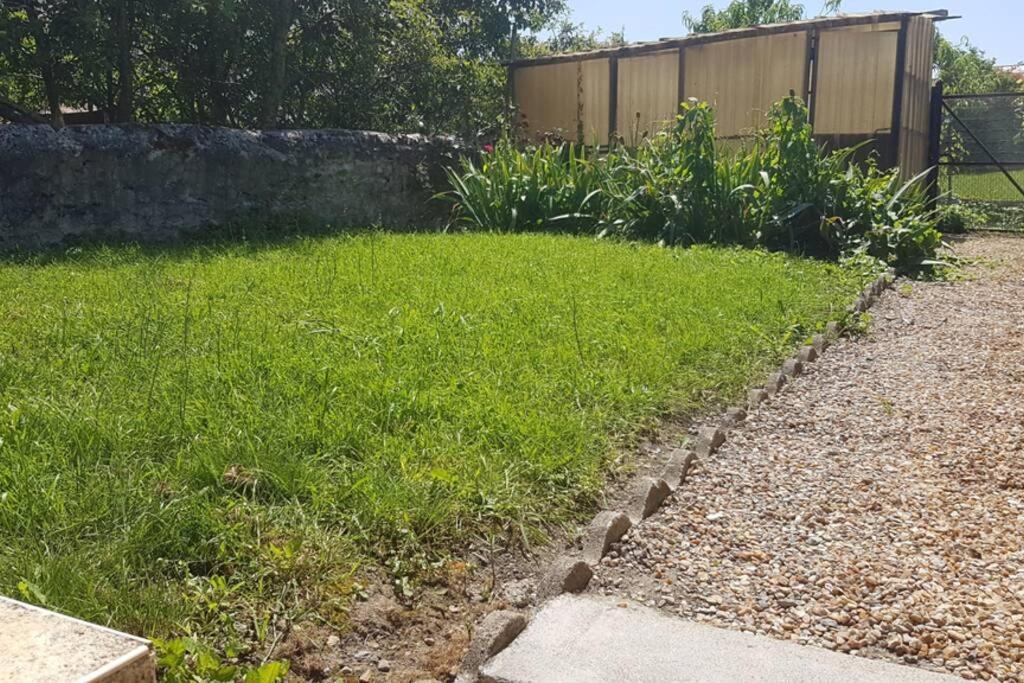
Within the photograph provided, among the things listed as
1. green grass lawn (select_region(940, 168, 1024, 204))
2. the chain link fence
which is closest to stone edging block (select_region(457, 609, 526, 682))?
the chain link fence

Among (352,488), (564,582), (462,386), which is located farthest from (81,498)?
(462,386)

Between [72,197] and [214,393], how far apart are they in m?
4.35

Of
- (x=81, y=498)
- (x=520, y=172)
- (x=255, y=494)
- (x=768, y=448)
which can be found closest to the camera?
(x=81, y=498)

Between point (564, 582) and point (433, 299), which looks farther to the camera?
point (433, 299)

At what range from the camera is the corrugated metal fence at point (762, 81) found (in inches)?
431

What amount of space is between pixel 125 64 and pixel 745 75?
7555mm

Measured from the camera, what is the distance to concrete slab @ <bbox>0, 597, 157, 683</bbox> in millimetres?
1385

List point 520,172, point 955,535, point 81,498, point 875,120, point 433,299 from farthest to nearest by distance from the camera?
1. point 875,120
2. point 520,172
3. point 433,299
4. point 955,535
5. point 81,498

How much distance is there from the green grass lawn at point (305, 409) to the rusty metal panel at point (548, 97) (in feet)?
25.1

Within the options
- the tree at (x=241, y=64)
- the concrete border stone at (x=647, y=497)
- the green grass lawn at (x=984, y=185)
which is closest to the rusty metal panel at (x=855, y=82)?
the green grass lawn at (x=984, y=185)

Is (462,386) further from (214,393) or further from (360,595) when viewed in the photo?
(360,595)

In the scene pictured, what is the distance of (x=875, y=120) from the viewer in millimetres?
11070

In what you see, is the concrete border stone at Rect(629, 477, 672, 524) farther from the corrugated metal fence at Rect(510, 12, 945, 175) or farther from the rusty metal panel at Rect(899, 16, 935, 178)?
the rusty metal panel at Rect(899, 16, 935, 178)

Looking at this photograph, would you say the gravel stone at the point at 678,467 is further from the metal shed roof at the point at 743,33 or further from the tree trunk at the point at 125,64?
the metal shed roof at the point at 743,33
